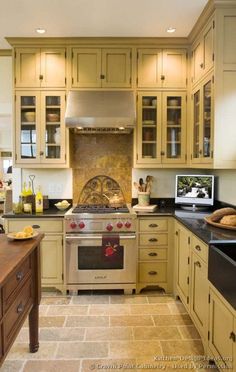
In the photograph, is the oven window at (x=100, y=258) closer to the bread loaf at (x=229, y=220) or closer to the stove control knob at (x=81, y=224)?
the stove control knob at (x=81, y=224)

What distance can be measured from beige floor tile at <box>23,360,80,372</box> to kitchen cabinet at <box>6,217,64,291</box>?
120cm

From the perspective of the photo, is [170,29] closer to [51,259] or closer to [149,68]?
[149,68]

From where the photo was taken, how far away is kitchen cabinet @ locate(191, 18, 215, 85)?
2898mm

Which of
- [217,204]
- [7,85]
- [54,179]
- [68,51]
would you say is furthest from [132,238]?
[7,85]

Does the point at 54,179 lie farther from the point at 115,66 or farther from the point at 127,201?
the point at 115,66

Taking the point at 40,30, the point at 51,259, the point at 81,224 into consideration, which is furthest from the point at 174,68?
the point at 51,259

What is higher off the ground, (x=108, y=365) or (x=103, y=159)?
(x=103, y=159)

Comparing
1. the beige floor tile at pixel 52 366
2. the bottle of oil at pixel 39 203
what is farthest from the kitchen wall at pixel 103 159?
the beige floor tile at pixel 52 366

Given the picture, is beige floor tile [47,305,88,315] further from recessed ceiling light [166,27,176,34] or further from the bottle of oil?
recessed ceiling light [166,27,176,34]

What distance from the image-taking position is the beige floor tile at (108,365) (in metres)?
2.21

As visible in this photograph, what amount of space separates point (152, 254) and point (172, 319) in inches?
29.8

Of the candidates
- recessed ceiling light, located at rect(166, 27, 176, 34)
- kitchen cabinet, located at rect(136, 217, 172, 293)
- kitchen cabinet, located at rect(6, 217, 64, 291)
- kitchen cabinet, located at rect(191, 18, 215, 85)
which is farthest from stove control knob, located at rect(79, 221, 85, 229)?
recessed ceiling light, located at rect(166, 27, 176, 34)

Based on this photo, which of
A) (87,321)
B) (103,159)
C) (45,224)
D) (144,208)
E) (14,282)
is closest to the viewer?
(14,282)

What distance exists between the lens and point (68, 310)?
3111 millimetres
